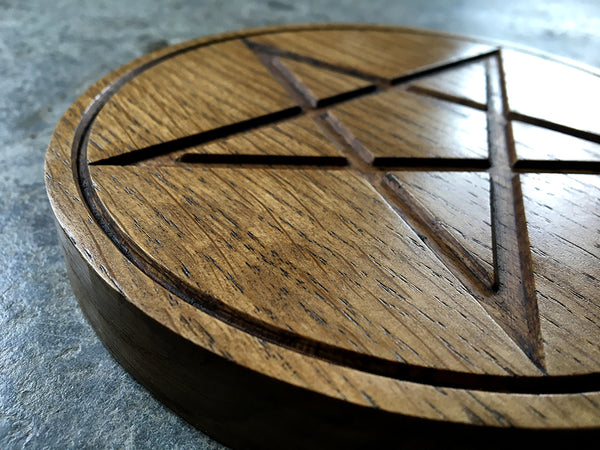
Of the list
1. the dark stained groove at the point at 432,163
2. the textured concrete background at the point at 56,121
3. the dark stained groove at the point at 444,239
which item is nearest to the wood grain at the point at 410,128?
the dark stained groove at the point at 432,163

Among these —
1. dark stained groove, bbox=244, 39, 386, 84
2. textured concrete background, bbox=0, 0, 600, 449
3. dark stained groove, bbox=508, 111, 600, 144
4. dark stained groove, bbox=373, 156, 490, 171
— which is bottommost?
textured concrete background, bbox=0, 0, 600, 449

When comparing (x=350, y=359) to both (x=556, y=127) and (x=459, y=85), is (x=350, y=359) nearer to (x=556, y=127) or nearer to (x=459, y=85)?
(x=556, y=127)

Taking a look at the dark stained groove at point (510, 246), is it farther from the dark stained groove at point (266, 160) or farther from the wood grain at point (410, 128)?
the dark stained groove at point (266, 160)

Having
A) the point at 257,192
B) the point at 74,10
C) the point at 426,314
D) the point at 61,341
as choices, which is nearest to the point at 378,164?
the point at 257,192

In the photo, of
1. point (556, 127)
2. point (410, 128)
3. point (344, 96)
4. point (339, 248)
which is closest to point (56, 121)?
point (344, 96)

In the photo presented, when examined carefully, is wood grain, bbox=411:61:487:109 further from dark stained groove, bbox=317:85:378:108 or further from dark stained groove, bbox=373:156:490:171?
dark stained groove, bbox=373:156:490:171

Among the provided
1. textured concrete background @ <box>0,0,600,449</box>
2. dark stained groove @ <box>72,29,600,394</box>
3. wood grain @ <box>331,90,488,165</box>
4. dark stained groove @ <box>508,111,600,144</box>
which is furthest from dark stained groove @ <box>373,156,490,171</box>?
textured concrete background @ <box>0,0,600,449</box>

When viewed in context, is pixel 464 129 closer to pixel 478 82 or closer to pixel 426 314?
pixel 478 82
